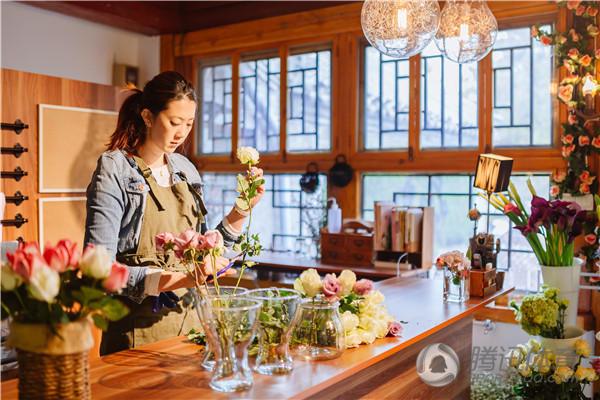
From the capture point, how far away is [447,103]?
4.26m

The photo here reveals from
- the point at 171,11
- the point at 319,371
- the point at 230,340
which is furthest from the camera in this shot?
the point at 171,11

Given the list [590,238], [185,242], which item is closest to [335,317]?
[185,242]

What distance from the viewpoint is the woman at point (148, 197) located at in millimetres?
1888

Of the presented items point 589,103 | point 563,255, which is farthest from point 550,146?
point 563,255

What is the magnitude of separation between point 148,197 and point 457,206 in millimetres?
2727

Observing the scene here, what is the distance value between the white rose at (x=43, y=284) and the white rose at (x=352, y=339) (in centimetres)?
87

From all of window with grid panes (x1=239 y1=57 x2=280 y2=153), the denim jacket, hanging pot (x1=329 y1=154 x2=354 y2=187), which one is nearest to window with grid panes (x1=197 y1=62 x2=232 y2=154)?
window with grid panes (x1=239 y1=57 x2=280 y2=153)

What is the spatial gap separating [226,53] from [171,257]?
353 cm

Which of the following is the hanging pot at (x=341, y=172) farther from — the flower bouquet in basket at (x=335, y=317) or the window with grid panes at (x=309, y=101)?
the flower bouquet in basket at (x=335, y=317)

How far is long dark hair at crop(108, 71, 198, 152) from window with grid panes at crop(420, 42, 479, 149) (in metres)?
2.53

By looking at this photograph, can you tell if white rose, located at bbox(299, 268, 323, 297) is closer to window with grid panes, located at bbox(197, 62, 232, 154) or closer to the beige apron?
the beige apron

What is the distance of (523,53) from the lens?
13.1 ft

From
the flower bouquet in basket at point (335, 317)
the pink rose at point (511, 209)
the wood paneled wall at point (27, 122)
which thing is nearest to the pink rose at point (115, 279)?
the flower bouquet in basket at point (335, 317)

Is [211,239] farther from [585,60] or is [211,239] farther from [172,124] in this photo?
[585,60]
